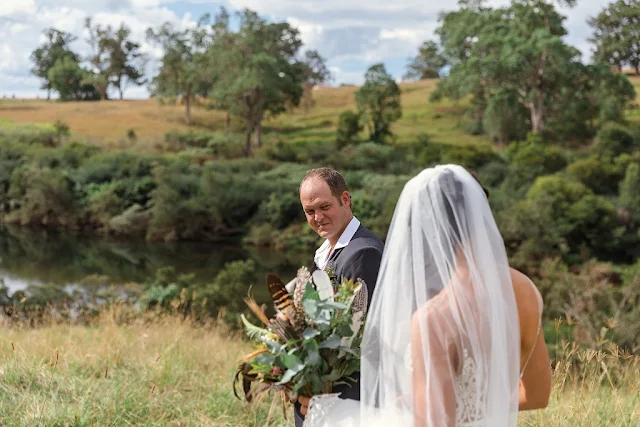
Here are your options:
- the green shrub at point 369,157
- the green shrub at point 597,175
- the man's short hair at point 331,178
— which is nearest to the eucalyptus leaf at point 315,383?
the man's short hair at point 331,178

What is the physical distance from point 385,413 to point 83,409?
2135 millimetres

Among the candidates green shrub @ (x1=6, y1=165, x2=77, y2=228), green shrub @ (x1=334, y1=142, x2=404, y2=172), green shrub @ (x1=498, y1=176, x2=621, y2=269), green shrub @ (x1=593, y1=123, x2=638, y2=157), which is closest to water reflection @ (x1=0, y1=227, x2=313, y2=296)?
green shrub @ (x1=6, y1=165, x2=77, y2=228)

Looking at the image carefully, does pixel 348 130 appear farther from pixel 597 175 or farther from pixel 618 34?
pixel 618 34

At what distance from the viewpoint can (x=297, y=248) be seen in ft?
99.1

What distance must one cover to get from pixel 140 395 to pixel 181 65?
50041 millimetres

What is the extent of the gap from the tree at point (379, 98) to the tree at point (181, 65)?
12.2 meters

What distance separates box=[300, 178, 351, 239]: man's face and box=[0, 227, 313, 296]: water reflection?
21.9 metres

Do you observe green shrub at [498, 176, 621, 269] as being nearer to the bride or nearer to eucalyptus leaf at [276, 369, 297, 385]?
the bride

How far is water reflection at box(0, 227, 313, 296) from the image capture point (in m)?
25.5

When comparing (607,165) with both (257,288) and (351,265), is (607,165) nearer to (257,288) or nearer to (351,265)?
(257,288)

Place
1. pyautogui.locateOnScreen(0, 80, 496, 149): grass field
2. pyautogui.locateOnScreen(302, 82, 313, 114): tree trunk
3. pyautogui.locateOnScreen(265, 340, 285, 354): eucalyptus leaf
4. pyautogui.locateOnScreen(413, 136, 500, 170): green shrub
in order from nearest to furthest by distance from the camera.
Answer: pyautogui.locateOnScreen(265, 340, 285, 354): eucalyptus leaf, pyautogui.locateOnScreen(413, 136, 500, 170): green shrub, pyautogui.locateOnScreen(0, 80, 496, 149): grass field, pyautogui.locateOnScreen(302, 82, 313, 114): tree trunk

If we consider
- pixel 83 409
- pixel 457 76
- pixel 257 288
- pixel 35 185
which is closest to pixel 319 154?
pixel 457 76

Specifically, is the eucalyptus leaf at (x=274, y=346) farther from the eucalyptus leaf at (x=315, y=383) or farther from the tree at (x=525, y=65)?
the tree at (x=525, y=65)

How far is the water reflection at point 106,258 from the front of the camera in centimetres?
2548
